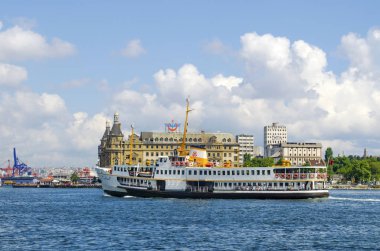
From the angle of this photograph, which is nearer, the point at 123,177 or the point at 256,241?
the point at 256,241

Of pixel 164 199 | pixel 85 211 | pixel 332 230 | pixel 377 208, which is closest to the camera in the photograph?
pixel 332 230

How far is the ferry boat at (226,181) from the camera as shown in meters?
127

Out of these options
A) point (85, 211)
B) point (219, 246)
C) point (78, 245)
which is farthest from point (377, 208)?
point (78, 245)

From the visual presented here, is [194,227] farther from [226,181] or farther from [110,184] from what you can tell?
[110,184]

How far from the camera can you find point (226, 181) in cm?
12838

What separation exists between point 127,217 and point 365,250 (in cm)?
3753

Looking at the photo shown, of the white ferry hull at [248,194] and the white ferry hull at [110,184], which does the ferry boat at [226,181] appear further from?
the white ferry hull at [110,184]

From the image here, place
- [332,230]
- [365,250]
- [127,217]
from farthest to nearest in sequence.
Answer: [127,217] → [332,230] → [365,250]

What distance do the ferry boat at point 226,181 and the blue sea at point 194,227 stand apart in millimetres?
11404

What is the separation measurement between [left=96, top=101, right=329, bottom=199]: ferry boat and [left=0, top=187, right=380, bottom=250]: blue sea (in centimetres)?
1140

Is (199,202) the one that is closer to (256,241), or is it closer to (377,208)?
(377,208)

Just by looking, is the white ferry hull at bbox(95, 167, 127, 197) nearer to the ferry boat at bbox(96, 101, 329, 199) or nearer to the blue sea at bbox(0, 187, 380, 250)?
the ferry boat at bbox(96, 101, 329, 199)

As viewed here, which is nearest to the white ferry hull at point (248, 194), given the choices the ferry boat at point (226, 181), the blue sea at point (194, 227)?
the ferry boat at point (226, 181)

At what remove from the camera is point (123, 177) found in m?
135
